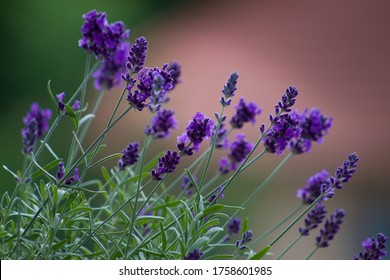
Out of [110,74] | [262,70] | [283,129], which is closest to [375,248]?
[283,129]

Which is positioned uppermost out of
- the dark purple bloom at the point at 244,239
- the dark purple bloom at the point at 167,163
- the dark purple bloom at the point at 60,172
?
the dark purple bloom at the point at 167,163

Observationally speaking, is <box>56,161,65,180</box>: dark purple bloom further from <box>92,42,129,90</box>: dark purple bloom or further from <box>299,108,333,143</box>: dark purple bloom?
<box>299,108,333,143</box>: dark purple bloom

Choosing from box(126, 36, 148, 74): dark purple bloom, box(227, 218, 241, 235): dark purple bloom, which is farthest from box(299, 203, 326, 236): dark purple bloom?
box(126, 36, 148, 74): dark purple bloom

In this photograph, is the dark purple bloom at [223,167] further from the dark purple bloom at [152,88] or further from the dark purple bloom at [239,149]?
the dark purple bloom at [152,88]

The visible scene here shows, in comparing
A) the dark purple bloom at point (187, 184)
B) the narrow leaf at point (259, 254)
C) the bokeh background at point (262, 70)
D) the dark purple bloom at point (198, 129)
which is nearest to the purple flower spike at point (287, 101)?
the dark purple bloom at point (198, 129)

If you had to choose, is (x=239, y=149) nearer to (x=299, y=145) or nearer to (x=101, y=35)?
(x=299, y=145)

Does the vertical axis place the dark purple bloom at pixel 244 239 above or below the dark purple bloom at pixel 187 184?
below
